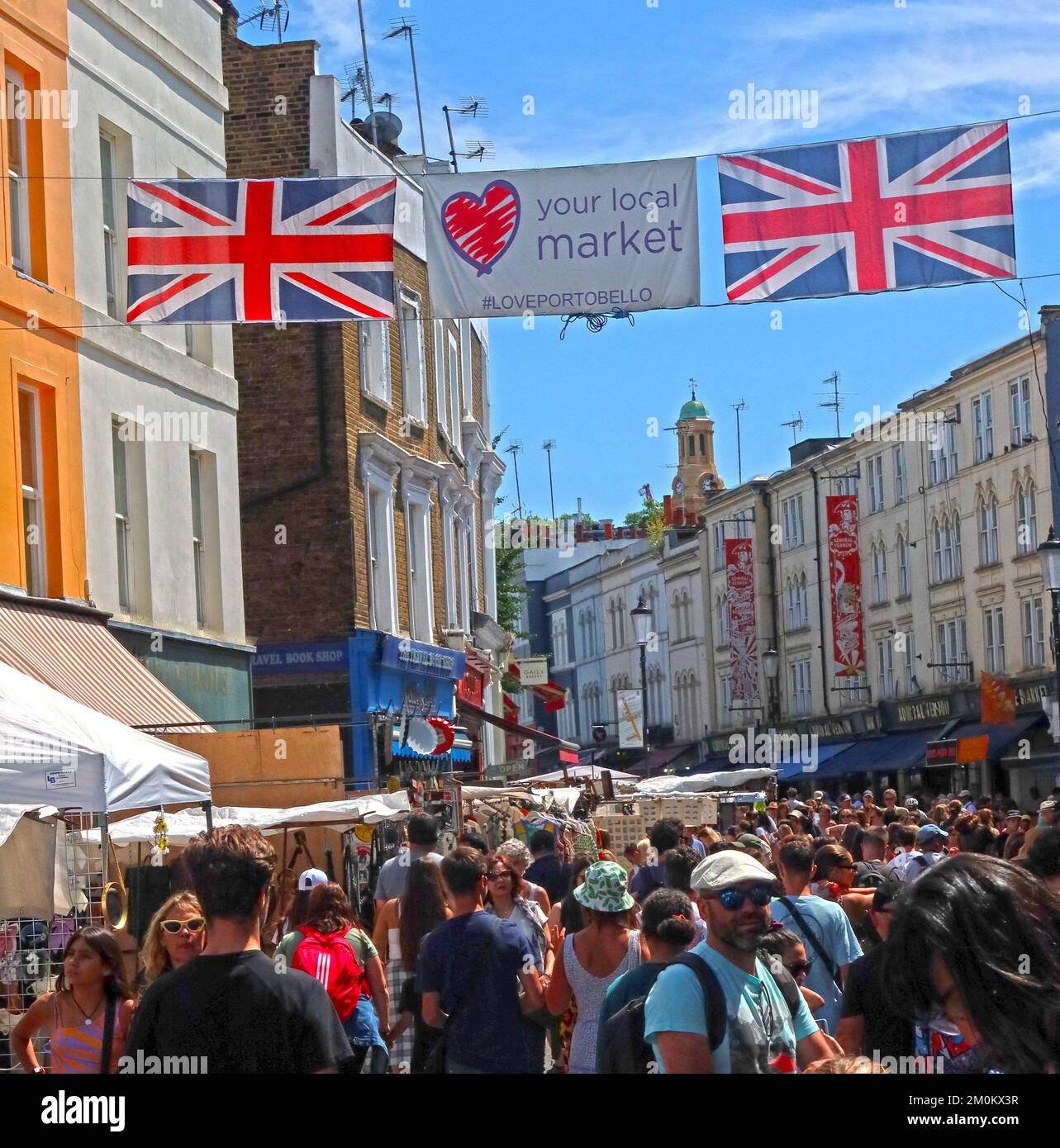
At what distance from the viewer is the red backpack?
26.1ft

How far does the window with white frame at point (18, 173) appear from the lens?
16844 mm

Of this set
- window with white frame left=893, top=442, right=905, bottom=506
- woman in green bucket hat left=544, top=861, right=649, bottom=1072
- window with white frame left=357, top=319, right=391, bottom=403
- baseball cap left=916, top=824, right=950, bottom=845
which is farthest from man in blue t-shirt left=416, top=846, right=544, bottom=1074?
window with white frame left=893, top=442, right=905, bottom=506

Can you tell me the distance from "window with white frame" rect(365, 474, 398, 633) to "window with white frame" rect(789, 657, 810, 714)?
40.0 meters

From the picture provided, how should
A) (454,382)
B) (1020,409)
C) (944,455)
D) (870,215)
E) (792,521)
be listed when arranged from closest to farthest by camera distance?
(870,215)
(454,382)
(1020,409)
(944,455)
(792,521)

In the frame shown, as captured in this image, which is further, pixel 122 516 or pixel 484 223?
pixel 122 516

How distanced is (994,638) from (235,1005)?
159 ft

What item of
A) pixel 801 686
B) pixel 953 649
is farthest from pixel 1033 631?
pixel 801 686

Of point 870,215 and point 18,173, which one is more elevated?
point 18,173

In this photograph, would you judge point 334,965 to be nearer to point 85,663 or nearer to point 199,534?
point 85,663

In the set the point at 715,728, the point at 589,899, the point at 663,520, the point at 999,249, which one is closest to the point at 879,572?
the point at 715,728

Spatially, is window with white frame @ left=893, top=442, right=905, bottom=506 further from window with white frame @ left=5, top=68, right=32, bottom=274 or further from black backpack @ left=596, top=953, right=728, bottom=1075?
black backpack @ left=596, top=953, right=728, bottom=1075

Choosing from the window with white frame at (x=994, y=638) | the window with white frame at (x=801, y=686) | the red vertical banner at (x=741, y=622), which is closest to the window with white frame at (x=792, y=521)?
the red vertical banner at (x=741, y=622)

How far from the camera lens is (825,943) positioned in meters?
8.03
